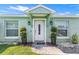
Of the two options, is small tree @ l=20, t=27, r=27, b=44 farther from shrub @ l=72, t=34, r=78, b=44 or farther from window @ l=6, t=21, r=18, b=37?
shrub @ l=72, t=34, r=78, b=44

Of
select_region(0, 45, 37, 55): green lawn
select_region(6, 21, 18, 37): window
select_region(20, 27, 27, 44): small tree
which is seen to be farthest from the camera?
select_region(6, 21, 18, 37): window

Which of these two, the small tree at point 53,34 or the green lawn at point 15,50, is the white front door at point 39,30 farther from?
the green lawn at point 15,50

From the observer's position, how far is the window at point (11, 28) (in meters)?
7.37

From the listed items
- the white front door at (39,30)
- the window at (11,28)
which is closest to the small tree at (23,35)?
the window at (11,28)

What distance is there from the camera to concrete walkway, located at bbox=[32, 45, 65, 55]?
715 centimetres

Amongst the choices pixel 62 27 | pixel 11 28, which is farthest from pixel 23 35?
pixel 62 27

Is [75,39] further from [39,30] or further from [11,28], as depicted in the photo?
[11,28]

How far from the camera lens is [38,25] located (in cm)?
741

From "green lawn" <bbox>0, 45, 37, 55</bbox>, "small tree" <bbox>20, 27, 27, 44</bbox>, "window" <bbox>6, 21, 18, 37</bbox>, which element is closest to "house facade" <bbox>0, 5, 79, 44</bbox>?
"window" <bbox>6, 21, 18, 37</bbox>
